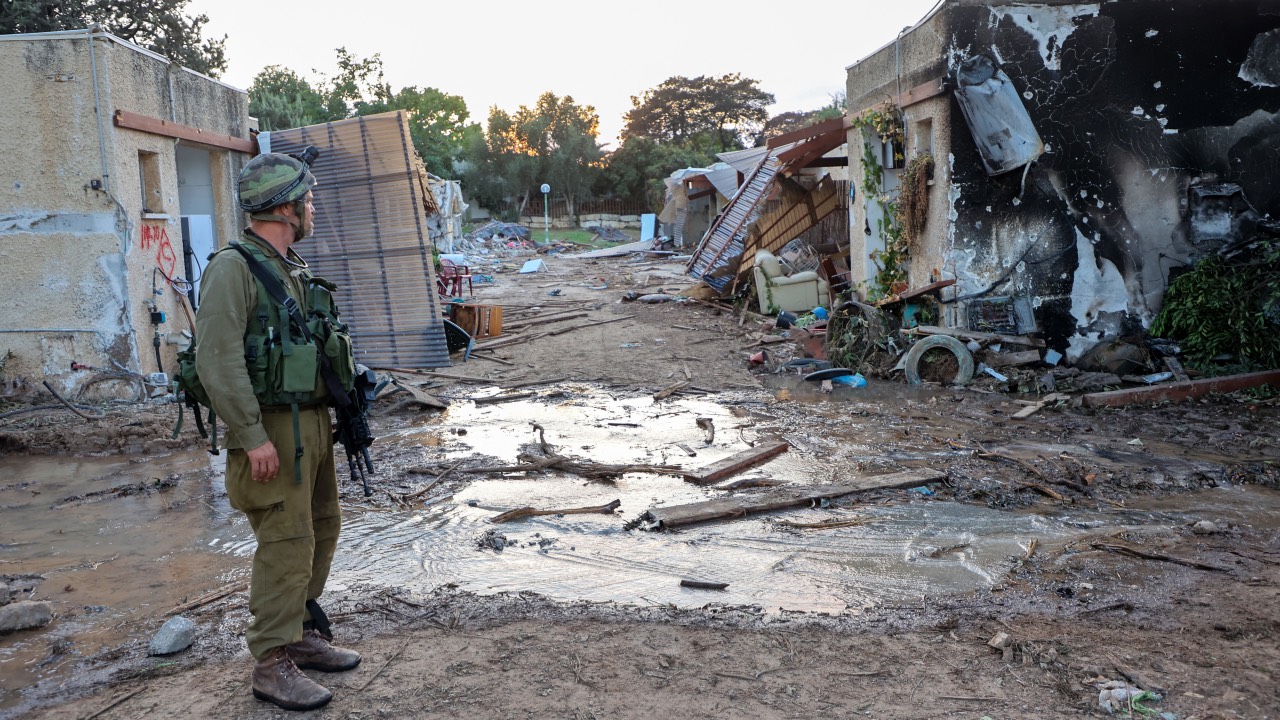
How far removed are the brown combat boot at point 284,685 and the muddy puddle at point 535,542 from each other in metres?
1.05

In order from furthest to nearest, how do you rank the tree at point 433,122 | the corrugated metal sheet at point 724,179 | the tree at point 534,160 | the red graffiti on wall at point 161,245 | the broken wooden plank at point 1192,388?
the tree at point 534,160, the tree at point 433,122, the corrugated metal sheet at point 724,179, the red graffiti on wall at point 161,245, the broken wooden plank at point 1192,388

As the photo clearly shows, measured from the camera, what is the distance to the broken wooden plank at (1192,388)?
9.41 meters

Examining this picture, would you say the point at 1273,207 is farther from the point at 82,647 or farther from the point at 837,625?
the point at 82,647

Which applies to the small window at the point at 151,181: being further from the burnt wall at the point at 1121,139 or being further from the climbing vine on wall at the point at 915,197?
the burnt wall at the point at 1121,139

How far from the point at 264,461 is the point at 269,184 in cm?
109

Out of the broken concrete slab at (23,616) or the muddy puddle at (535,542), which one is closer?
the broken concrete slab at (23,616)

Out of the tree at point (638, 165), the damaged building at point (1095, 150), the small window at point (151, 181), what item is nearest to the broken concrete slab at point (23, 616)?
the small window at point (151, 181)

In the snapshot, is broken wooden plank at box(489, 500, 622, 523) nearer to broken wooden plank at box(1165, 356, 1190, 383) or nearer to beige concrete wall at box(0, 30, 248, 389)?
beige concrete wall at box(0, 30, 248, 389)

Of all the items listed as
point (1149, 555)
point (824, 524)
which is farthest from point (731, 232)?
point (1149, 555)

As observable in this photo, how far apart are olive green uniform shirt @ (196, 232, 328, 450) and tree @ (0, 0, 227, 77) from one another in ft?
75.0

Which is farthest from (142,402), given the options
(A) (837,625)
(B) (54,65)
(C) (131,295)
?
(A) (837,625)

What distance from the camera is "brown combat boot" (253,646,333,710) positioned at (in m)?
3.41

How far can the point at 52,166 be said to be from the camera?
9609mm

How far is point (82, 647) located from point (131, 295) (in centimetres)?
684
